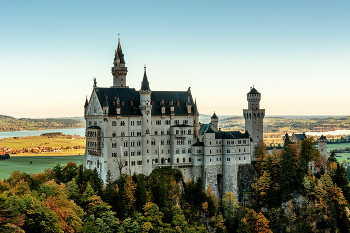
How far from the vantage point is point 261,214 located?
9325cm

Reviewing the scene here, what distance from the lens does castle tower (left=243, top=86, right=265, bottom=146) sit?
10756 centimetres

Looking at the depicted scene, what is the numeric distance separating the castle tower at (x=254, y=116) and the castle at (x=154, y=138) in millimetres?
3165

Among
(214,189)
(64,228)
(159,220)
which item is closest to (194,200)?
(214,189)

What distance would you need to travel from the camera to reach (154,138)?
93.9 meters

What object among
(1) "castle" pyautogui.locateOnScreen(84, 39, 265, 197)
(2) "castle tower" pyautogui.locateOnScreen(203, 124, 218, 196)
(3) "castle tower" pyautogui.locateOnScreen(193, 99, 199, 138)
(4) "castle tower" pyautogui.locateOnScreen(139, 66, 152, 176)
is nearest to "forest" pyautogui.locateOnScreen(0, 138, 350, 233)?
(2) "castle tower" pyautogui.locateOnScreen(203, 124, 218, 196)

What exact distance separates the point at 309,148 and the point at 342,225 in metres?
20.3

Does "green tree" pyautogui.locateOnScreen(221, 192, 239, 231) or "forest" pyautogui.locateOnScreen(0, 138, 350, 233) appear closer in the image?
"forest" pyautogui.locateOnScreen(0, 138, 350, 233)

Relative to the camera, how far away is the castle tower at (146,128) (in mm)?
91312

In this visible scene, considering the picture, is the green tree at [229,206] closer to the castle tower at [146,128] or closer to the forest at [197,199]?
the forest at [197,199]

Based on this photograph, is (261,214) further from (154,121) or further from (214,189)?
(154,121)

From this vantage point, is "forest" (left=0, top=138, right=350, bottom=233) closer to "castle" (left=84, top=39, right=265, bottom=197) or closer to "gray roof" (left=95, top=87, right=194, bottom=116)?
"castle" (left=84, top=39, right=265, bottom=197)

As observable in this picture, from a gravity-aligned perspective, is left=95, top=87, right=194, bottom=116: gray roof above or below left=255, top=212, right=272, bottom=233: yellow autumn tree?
above


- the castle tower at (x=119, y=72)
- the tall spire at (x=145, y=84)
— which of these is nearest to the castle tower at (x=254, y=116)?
the tall spire at (x=145, y=84)

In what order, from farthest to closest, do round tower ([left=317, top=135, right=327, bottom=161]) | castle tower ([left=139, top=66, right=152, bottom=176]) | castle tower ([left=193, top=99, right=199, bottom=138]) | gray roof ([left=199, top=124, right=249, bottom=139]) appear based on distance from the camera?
round tower ([left=317, top=135, right=327, bottom=161]) → castle tower ([left=193, top=99, right=199, bottom=138]) → gray roof ([left=199, top=124, right=249, bottom=139]) → castle tower ([left=139, top=66, right=152, bottom=176])
